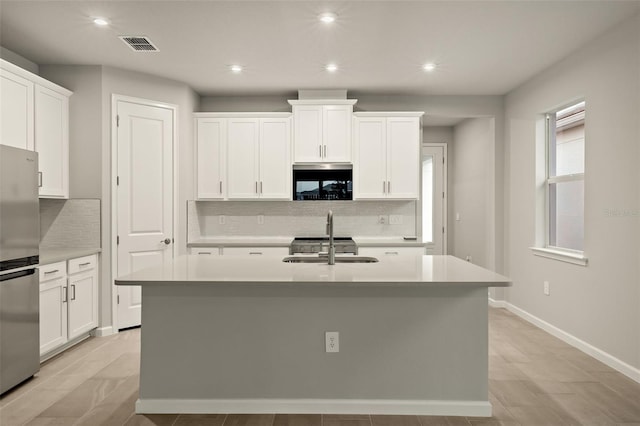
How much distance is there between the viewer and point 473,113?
523 centimetres

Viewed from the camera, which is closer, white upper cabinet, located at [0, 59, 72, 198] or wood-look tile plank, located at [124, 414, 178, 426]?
wood-look tile plank, located at [124, 414, 178, 426]

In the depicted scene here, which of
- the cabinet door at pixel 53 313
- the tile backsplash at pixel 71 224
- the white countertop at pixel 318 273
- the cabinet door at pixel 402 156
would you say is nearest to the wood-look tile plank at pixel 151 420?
the white countertop at pixel 318 273

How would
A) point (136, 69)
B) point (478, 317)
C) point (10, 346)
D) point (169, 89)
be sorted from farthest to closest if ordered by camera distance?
point (169, 89) < point (136, 69) < point (10, 346) < point (478, 317)

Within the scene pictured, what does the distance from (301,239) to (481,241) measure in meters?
2.45

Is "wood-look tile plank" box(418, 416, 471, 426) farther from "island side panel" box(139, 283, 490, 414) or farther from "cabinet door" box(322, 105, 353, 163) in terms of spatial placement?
"cabinet door" box(322, 105, 353, 163)

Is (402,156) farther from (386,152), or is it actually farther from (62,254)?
(62,254)

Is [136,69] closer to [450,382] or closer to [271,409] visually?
[271,409]

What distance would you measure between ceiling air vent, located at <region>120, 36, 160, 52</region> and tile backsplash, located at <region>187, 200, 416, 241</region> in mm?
2047

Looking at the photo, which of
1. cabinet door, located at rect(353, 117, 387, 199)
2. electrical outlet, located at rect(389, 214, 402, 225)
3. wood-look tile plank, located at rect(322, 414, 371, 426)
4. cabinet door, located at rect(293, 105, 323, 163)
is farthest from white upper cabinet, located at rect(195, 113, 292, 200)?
wood-look tile plank, located at rect(322, 414, 371, 426)

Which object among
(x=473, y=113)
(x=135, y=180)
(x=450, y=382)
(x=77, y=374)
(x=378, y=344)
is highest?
(x=473, y=113)

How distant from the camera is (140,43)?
11.7 ft

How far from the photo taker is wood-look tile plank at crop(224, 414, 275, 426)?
2.33 m

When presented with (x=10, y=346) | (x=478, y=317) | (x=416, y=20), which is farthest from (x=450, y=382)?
(x=10, y=346)

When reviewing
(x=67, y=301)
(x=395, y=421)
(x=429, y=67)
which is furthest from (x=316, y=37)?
(x=67, y=301)
